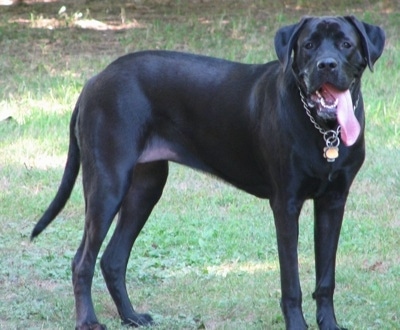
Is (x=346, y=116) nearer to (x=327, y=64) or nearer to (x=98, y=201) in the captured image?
(x=327, y=64)

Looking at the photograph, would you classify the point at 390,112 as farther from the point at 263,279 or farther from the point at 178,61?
the point at 178,61

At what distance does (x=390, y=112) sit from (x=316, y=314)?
5.36 metres

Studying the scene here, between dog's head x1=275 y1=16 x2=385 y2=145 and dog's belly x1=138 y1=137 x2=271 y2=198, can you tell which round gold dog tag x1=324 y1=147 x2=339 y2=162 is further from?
dog's belly x1=138 y1=137 x2=271 y2=198

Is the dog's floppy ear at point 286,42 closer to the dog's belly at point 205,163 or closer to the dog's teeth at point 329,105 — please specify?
the dog's teeth at point 329,105

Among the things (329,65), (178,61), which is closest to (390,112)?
(178,61)

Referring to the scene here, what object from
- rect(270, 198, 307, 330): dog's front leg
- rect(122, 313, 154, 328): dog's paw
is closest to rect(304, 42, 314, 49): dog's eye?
rect(270, 198, 307, 330): dog's front leg

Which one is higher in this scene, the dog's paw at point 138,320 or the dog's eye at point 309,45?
the dog's eye at point 309,45

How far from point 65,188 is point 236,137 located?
113 cm

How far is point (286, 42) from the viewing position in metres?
5.63

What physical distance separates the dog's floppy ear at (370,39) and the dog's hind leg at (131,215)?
5.33ft

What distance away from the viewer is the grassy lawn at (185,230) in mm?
6539

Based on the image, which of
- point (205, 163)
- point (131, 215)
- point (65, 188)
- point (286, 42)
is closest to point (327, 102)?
point (286, 42)

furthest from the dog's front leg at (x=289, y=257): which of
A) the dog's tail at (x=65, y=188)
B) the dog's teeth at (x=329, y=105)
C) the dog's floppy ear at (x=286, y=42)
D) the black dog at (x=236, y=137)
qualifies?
Answer: the dog's tail at (x=65, y=188)

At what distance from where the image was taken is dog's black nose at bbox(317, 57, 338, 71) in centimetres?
533
